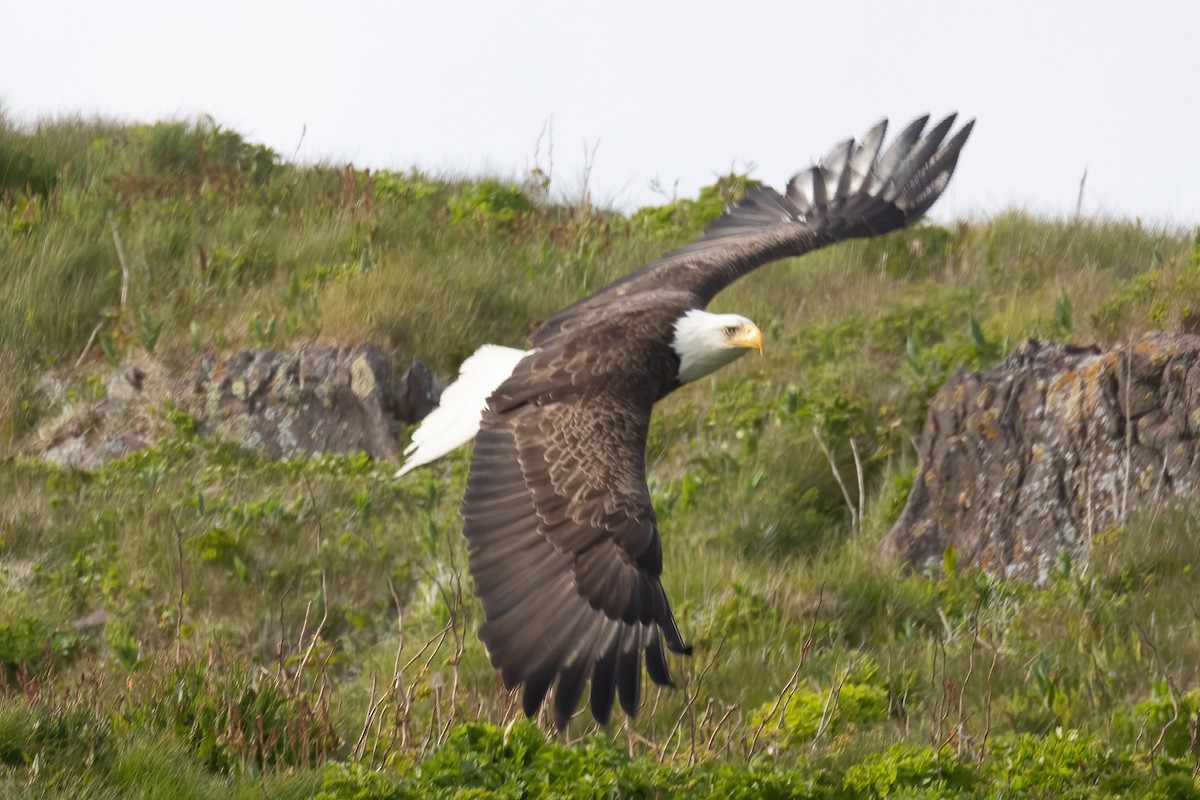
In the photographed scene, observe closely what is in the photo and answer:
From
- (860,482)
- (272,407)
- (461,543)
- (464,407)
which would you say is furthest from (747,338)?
(272,407)

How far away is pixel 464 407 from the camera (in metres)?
6.42

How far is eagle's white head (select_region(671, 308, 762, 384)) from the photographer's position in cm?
620

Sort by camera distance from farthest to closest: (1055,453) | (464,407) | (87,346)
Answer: (87,346) → (1055,453) → (464,407)

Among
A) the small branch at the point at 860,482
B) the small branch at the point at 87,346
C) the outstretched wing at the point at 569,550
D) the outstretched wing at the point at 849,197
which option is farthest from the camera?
the small branch at the point at 87,346

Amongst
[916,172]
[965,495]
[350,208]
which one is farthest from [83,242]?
[965,495]

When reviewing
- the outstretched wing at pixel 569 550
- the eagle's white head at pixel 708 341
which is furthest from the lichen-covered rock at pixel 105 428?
the eagle's white head at pixel 708 341

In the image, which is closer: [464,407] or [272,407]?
[464,407]

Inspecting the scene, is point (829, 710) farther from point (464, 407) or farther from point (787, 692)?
point (464, 407)

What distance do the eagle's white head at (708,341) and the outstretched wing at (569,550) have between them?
1.76 feet

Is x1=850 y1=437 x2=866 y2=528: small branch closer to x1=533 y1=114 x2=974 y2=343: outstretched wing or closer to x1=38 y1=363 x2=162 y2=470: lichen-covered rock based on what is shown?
x1=533 y1=114 x2=974 y2=343: outstretched wing

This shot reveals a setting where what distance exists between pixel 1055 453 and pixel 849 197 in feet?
7.31

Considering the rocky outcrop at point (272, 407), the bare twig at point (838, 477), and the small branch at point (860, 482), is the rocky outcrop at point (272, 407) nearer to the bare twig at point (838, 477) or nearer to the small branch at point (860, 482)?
the bare twig at point (838, 477)

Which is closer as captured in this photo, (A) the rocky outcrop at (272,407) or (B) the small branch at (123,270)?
(A) the rocky outcrop at (272,407)

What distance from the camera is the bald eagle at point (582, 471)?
15.4 ft
